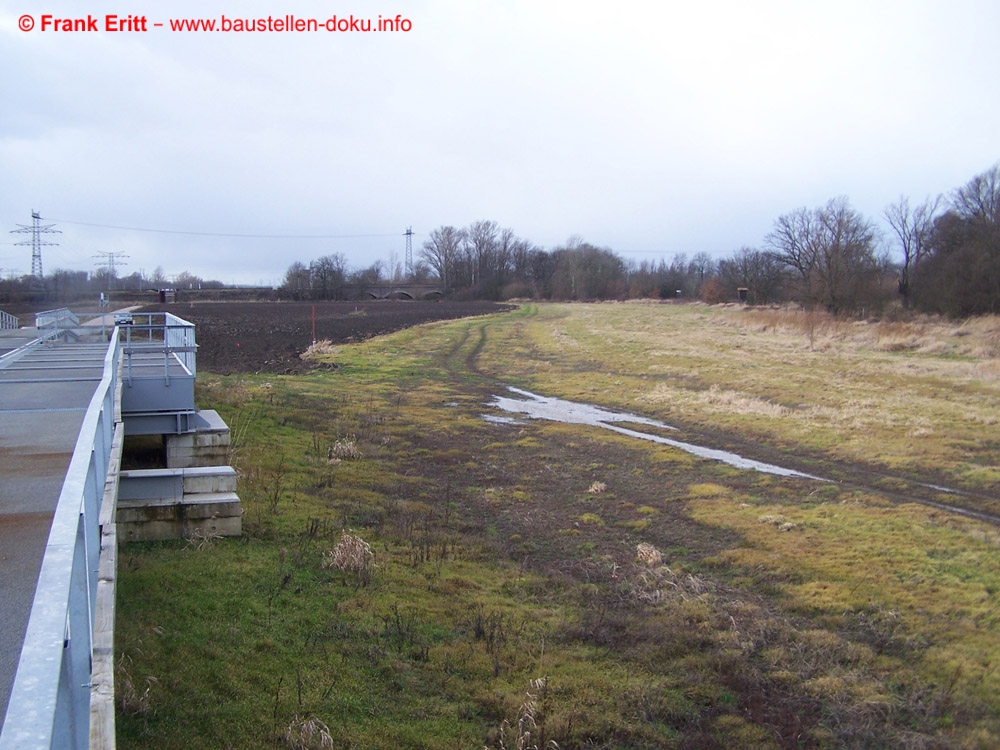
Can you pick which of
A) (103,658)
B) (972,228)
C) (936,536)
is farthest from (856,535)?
(972,228)

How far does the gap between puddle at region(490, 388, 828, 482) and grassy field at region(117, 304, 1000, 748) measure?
24.2 inches

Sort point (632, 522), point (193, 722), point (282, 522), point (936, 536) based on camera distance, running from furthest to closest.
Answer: point (632, 522)
point (936, 536)
point (282, 522)
point (193, 722)

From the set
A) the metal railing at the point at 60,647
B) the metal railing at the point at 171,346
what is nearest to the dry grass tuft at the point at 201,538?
the metal railing at the point at 171,346

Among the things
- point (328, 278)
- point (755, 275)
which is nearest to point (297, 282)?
point (328, 278)

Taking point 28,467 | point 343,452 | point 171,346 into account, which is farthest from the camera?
point 343,452

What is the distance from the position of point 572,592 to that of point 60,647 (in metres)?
7.70

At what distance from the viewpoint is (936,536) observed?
37.2 ft

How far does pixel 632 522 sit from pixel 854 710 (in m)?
5.41

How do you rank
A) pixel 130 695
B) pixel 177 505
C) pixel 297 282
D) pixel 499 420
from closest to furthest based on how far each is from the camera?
pixel 130 695, pixel 177 505, pixel 499 420, pixel 297 282

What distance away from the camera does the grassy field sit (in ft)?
21.6

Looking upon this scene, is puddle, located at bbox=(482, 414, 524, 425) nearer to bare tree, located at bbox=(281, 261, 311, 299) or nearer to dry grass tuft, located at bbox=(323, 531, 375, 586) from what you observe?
dry grass tuft, located at bbox=(323, 531, 375, 586)

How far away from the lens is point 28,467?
689 cm

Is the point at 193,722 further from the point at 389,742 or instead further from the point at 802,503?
the point at 802,503

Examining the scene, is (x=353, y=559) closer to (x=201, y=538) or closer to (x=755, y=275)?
(x=201, y=538)
